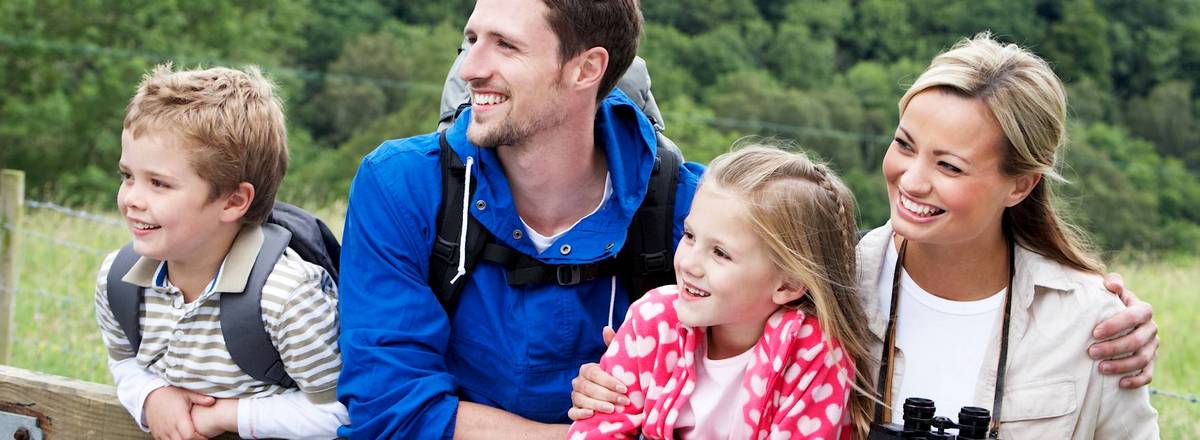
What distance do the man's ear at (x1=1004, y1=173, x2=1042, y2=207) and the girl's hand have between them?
2.96 ft

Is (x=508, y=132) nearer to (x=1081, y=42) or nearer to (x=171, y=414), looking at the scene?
(x=171, y=414)

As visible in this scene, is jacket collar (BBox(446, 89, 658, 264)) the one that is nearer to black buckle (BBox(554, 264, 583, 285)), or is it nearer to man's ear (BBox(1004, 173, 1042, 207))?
black buckle (BBox(554, 264, 583, 285))

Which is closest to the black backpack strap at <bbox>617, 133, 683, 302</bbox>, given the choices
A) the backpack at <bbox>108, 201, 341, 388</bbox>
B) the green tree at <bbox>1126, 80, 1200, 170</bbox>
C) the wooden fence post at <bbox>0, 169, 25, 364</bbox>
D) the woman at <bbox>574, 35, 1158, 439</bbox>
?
the woman at <bbox>574, 35, 1158, 439</bbox>

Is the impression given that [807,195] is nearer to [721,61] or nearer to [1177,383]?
[1177,383]

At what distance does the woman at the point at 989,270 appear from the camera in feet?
8.70

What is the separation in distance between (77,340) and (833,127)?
35.1 metres

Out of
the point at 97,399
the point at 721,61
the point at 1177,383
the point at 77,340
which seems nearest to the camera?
the point at 97,399

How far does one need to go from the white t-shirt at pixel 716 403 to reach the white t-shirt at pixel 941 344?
1.28ft

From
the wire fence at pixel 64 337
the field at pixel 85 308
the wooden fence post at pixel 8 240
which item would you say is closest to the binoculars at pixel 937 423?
the field at pixel 85 308

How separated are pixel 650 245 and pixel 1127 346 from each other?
1.04 m

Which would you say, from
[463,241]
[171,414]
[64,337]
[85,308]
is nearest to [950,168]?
[463,241]

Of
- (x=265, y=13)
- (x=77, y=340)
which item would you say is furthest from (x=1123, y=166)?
(x=77, y=340)

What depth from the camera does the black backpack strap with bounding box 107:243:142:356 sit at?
292 cm

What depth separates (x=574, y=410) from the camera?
274cm
